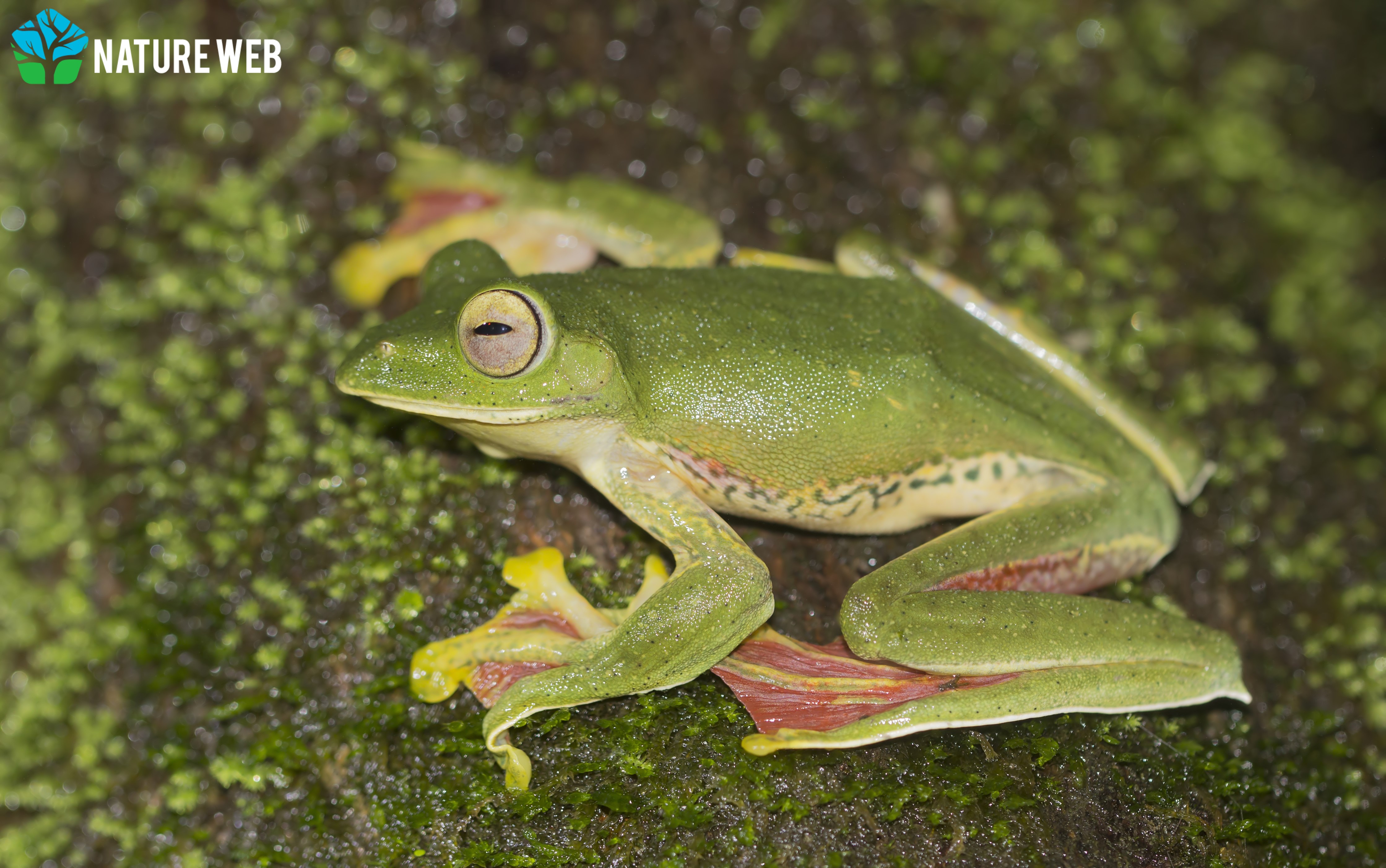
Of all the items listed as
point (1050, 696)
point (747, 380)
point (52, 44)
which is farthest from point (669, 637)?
point (52, 44)

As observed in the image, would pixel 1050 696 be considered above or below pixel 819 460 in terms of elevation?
below

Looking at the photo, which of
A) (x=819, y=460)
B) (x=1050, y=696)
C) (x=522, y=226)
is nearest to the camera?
(x=1050, y=696)

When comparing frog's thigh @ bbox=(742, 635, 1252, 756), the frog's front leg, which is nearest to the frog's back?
the frog's front leg

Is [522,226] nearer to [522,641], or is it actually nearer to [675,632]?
[522,641]

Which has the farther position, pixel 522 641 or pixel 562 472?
pixel 562 472

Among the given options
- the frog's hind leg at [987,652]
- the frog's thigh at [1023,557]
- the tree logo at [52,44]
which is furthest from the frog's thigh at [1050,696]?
the tree logo at [52,44]

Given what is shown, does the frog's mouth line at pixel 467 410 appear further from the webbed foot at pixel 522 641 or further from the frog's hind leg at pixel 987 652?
the frog's hind leg at pixel 987 652

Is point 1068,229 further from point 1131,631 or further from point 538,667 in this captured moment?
point 538,667
